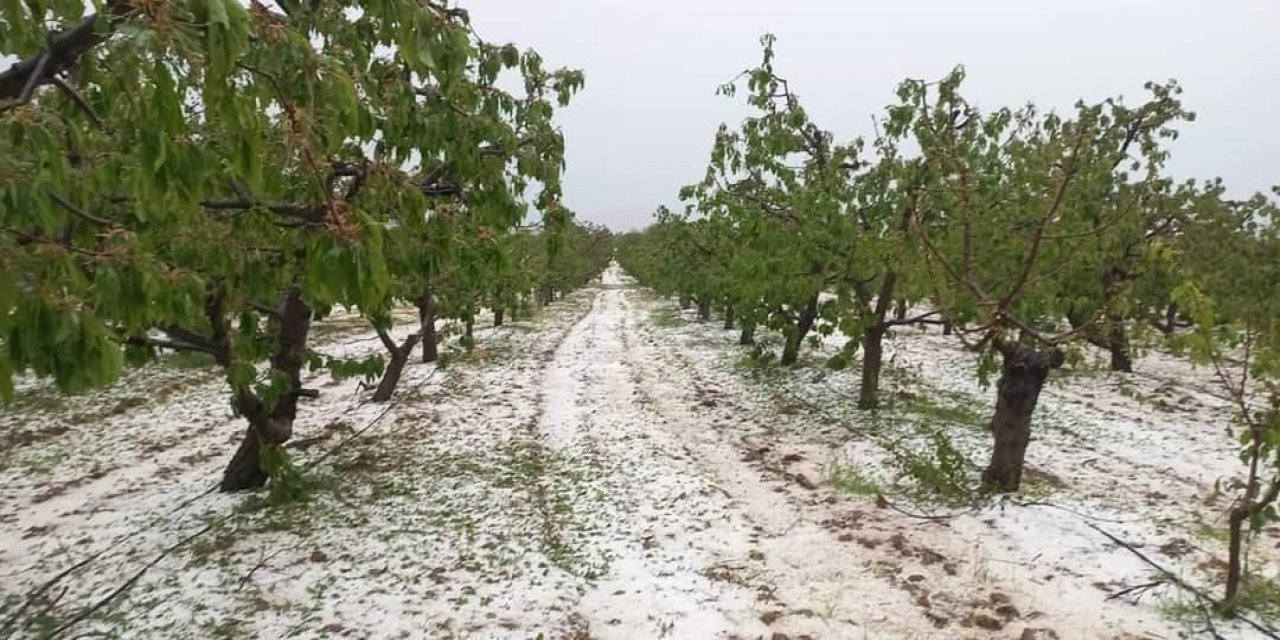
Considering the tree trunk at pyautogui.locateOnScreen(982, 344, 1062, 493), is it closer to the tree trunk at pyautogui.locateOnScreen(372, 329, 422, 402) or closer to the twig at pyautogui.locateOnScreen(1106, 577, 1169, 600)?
the twig at pyautogui.locateOnScreen(1106, 577, 1169, 600)

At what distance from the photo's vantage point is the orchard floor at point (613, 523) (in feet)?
17.4

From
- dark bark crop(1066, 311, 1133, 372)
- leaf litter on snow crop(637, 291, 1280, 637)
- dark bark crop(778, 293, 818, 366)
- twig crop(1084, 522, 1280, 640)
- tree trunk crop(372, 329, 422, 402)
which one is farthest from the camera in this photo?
dark bark crop(778, 293, 818, 366)

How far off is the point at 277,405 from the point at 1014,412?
26.4 feet

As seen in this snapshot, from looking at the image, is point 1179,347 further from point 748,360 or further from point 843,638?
point 748,360

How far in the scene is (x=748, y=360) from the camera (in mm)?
18281

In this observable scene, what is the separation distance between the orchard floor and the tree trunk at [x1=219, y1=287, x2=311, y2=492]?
365 millimetres

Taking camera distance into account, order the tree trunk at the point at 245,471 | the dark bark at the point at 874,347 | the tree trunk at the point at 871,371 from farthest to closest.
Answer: the tree trunk at the point at 871,371
the dark bark at the point at 874,347
the tree trunk at the point at 245,471

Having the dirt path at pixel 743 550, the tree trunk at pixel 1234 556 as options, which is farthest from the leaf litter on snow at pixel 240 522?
the tree trunk at pixel 1234 556

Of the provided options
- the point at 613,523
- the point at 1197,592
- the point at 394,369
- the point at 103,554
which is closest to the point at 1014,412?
the point at 1197,592

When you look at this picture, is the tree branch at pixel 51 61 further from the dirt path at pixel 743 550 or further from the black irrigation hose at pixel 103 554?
the dirt path at pixel 743 550

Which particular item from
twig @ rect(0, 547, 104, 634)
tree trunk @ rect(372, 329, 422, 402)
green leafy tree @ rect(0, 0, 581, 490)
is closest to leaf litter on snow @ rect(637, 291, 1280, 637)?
green leafy tree @ rect(0, 0, 581, 490)

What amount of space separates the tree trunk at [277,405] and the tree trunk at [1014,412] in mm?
7422

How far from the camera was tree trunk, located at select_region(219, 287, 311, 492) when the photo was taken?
23.8ft

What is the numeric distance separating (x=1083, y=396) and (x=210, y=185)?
50.4 ft
